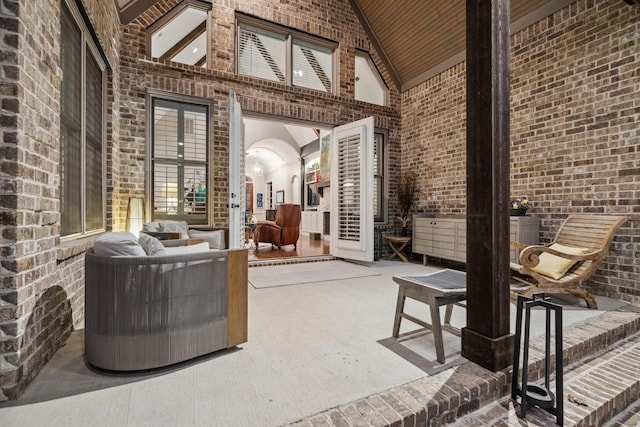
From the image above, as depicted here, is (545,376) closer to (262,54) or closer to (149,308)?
(149,308)

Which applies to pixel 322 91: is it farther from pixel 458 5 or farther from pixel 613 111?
pixel 613 111

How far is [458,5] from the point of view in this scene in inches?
182

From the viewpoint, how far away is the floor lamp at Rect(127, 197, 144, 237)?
393 centimetres

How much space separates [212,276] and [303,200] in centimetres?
878

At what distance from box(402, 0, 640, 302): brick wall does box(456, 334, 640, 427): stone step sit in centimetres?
166

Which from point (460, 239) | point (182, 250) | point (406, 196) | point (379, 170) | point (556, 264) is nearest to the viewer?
point (182, 250)

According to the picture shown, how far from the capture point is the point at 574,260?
2.90 m

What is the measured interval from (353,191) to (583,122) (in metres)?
3.21

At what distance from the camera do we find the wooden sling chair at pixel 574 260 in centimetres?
290

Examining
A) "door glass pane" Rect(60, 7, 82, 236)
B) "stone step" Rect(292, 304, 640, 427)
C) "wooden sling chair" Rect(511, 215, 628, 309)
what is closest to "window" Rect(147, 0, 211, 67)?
"door glass pane" Rect(60, 7, 82, 236)

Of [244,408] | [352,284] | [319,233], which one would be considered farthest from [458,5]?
[319,233]

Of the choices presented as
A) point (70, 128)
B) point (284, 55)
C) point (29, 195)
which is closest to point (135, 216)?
point (70, 128)

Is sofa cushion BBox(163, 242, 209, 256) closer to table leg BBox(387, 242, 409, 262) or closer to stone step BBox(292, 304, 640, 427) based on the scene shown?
stone step BBox(292, 304, 640, 427)

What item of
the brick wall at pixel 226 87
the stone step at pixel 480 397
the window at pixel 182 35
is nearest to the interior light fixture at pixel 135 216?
the brick wall at pixel 226 87
